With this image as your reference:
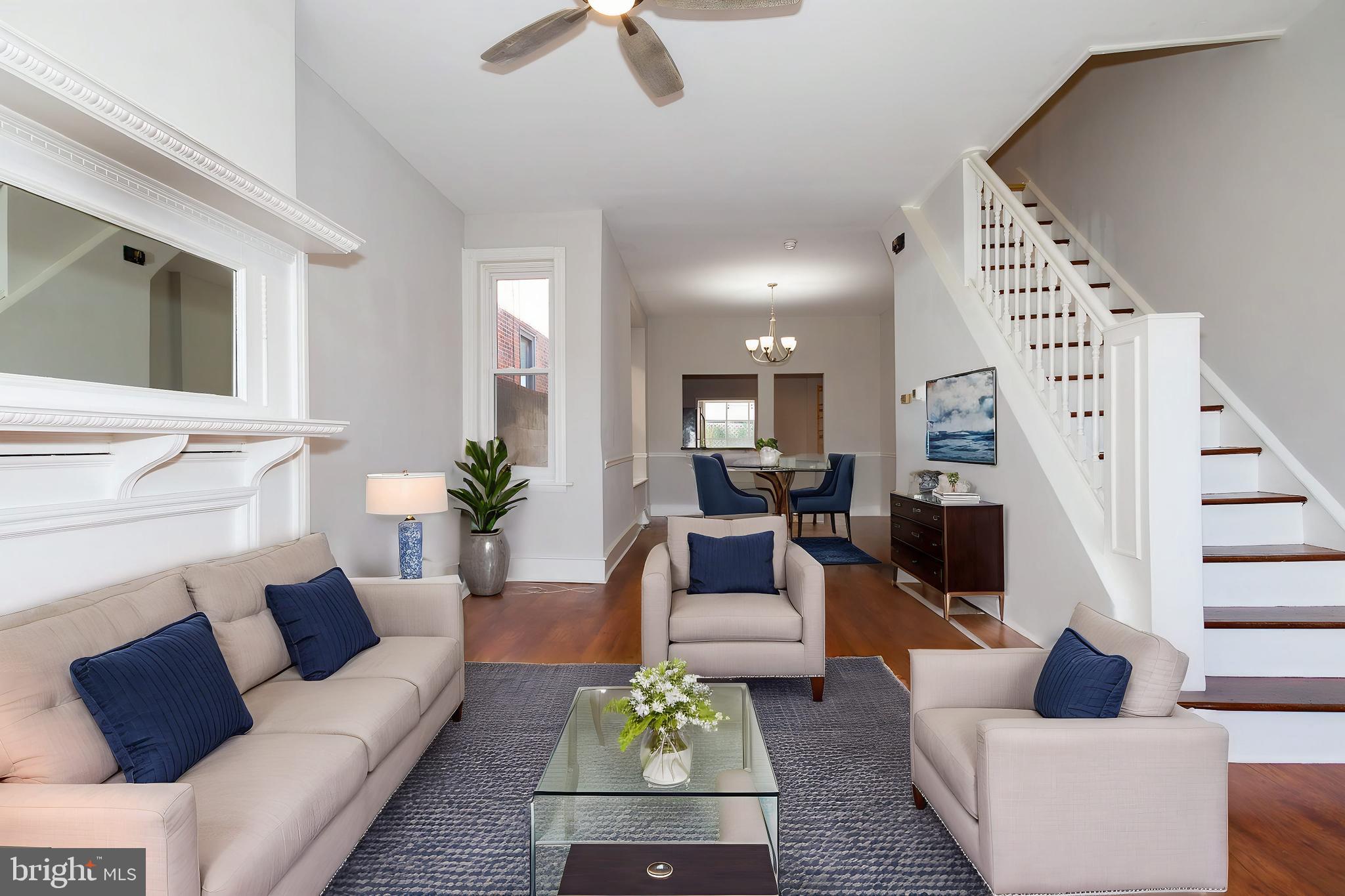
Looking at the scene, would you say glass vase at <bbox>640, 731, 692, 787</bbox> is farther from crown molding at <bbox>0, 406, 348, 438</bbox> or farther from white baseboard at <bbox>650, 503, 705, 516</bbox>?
white baseboard at <bbox>650, 503, 705, 516</bbox>

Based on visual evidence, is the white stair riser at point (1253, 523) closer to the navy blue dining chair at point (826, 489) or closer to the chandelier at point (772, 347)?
the navy blue dining chair at point (826, 489)

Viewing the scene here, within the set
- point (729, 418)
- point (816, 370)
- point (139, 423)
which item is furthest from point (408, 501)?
point (729, 418)

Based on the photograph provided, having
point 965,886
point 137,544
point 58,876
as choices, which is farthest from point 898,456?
point 58,876

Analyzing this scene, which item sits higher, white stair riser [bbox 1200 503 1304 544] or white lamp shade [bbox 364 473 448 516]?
white lamp shade [bbox 364 473 448 516]

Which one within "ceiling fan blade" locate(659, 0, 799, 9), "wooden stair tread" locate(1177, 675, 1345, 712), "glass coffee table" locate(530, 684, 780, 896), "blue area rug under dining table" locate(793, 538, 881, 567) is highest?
"ceiling fan blade" locate(659, 0, 799, 9)

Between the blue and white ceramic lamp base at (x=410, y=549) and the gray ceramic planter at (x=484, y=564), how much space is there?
65.7 inches

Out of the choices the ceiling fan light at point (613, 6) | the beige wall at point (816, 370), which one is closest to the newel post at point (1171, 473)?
the ceiling fan light at point (613, 6)

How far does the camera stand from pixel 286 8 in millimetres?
2732

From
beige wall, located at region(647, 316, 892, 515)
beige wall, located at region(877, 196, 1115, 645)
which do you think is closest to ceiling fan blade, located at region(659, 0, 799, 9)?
beige wall, located at region(877, 196, 1115, 645)

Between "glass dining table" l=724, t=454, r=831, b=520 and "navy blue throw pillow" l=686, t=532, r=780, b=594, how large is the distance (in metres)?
2.89

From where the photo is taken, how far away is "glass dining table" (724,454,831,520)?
642cm

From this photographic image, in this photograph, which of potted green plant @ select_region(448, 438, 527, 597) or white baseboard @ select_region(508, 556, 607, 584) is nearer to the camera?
potted green plant @ select_region(448, 438, 527, 597)

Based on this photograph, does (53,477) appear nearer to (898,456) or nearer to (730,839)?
(730,839)

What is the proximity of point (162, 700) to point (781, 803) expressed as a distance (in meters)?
1.78
